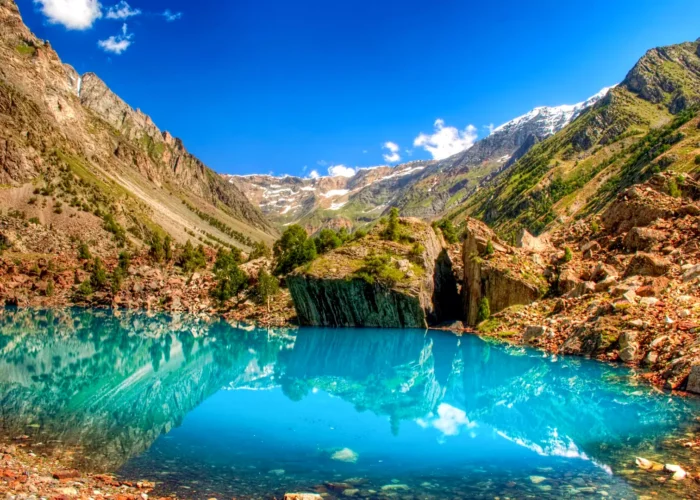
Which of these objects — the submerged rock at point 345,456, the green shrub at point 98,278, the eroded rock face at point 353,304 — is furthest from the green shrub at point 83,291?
the submerged rock at point 345,456

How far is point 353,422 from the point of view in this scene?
22.3 meters

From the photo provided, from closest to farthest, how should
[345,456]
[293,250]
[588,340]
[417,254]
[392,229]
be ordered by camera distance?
[345,456] < [588,340] < [417,254] < [392,229] < [293,250]

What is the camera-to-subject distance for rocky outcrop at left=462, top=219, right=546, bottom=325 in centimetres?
5625

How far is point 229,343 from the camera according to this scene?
54.5m

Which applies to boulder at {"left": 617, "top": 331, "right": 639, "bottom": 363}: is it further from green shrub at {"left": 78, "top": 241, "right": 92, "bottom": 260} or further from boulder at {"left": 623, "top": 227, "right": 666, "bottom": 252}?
green shrub at {"left": 78, "top": 241, "right": 92, "bottom": 260}

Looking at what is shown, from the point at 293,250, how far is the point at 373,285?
3199 cm

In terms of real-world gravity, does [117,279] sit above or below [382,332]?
above

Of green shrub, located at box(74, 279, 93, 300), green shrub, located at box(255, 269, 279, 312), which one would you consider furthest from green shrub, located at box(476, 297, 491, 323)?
green shrub, located at box(74, 279, 93, 300)

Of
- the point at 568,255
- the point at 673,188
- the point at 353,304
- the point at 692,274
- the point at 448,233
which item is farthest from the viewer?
the point at 448,233

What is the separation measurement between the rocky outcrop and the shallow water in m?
13.9

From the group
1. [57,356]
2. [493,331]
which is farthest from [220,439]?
[493,331]

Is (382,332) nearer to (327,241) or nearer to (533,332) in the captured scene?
(533,332)

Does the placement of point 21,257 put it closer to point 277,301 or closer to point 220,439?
point 277,301

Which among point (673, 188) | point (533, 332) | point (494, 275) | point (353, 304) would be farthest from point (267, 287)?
point (673, 188)
